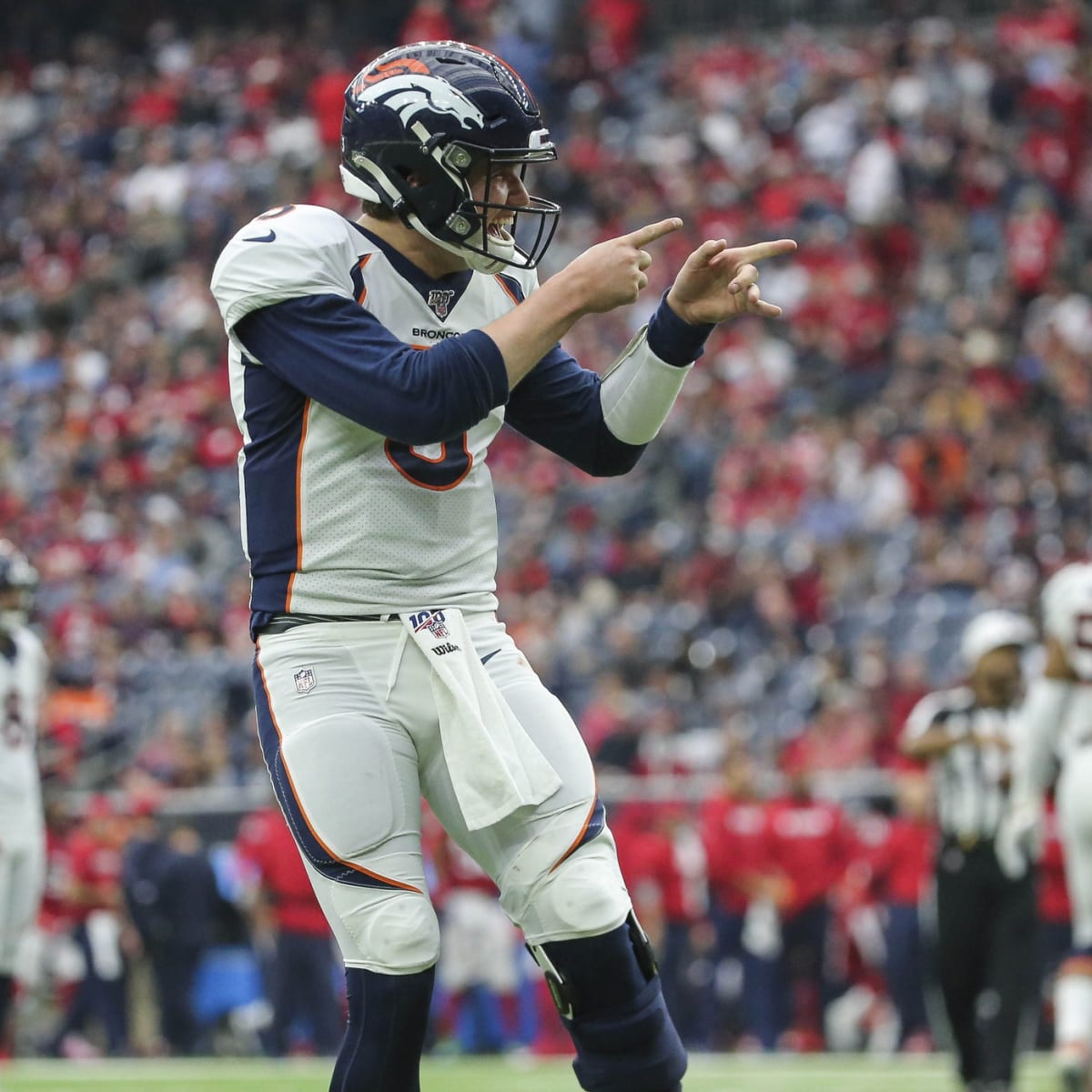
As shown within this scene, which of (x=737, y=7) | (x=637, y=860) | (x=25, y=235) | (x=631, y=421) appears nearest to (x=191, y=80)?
(x=25, y=235)

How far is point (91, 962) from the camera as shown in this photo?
12.9m

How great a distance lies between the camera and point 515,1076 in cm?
1018

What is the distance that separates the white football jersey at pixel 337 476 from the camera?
3625 millimetres

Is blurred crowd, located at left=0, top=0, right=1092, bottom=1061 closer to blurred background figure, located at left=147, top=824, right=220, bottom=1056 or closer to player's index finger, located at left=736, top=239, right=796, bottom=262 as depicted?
blurred background figure, located at left=147, top=824, right=220, bottom=1056

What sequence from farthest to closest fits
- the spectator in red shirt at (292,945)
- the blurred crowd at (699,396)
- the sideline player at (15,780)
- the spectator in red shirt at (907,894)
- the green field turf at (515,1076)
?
the blurred crowd at (699,396) → the spectator in red shirt at (292,945) → the spectator in red shirt at (907,894) → the green field turf at (515,1076) → the sideline player at (15,780)

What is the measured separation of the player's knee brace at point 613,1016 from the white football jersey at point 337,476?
2.21 feet

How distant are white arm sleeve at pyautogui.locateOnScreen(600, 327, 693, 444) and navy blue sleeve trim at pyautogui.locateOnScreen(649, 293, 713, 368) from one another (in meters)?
0.01

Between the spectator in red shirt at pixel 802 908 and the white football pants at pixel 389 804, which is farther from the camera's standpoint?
the spectator in red shirt at pixel 802 908


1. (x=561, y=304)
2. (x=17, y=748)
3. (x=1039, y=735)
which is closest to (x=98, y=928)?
(x=17, y=748)

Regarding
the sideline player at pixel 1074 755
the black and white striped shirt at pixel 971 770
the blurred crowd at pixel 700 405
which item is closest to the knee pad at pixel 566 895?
the sideline player at pixel 1074 755

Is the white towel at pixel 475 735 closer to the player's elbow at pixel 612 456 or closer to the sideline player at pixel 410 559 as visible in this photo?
the sideline player at pixel 410 559

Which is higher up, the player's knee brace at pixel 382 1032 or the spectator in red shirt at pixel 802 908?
the player's knee brace at pixel 382 1032

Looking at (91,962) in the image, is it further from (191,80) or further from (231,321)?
(191,80)

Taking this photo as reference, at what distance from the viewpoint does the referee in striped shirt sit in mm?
8000
